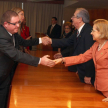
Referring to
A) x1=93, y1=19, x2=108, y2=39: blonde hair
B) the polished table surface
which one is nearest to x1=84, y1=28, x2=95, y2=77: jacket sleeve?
the polished table surface

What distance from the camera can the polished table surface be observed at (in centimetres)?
237

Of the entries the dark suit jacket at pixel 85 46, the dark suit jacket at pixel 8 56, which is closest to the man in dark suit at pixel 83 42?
the dark suit jacket at pixel 85 46

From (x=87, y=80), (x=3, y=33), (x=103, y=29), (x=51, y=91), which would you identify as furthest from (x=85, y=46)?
(x=3, y=33)

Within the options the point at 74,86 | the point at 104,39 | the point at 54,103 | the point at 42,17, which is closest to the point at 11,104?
the point at 54,103

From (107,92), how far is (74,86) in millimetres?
600

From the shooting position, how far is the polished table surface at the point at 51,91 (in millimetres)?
2371

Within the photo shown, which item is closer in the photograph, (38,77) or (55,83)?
(55,83)

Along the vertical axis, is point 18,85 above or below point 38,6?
below

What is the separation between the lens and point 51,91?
2.79 metres

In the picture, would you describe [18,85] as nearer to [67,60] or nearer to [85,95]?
[67,60]

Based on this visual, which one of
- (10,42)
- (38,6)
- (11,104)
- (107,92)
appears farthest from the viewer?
(38,6)

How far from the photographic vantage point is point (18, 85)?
300cm

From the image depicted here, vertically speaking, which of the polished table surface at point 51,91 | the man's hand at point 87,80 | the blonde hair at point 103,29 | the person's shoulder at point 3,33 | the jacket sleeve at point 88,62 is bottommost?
the polished table surface at point 51,91

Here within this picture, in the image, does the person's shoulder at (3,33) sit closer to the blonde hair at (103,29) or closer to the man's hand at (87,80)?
the blonde hair at (103,29)
